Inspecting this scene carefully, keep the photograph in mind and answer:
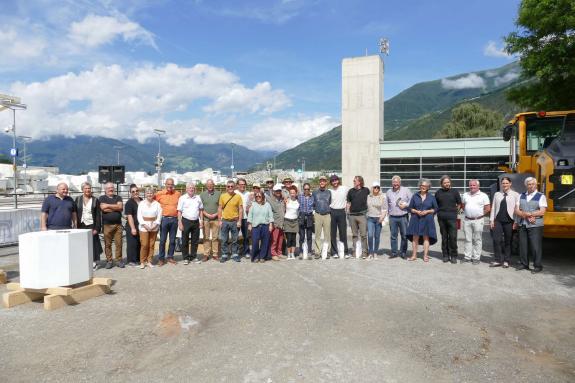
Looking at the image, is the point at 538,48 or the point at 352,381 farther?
the point at 538,48

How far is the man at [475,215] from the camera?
8.03 metres

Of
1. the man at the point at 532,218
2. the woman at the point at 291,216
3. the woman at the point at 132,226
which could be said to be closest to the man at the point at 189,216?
the woman at the point at 132,226

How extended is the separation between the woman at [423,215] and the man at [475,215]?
0.64m

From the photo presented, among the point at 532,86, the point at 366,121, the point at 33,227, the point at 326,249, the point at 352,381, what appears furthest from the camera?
the point at 366,121

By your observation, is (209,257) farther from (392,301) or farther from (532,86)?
(532,86)

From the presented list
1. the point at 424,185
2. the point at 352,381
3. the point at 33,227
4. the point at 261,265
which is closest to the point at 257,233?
the point at 261,265

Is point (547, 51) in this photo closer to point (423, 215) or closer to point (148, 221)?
point (423, 215)

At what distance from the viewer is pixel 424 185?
328 inches

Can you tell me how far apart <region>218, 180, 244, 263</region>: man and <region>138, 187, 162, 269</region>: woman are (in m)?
1.32

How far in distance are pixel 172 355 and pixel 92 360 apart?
78 cm

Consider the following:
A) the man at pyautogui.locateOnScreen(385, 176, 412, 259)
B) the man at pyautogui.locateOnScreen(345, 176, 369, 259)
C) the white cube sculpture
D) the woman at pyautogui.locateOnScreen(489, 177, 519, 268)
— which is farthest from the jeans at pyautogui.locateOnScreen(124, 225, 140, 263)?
the woman at pyautogui.locateOnScreen(489, 177, 519, 268)

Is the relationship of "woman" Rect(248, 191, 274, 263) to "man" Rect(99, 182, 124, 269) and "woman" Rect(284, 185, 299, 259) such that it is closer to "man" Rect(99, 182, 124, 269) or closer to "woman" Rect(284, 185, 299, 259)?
"woman" Rect(284, 185, 299, 259)

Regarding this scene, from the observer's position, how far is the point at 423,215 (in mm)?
8336

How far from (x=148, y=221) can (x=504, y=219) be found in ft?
23.4
